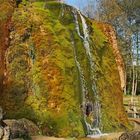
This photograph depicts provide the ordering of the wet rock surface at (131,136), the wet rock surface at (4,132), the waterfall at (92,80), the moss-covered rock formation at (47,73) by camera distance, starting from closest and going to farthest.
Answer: the wet rock surface at (4,132), the wet rock surface at (131,136), the moss-covered rock formation at (47,73), the waterfall at (92,80)

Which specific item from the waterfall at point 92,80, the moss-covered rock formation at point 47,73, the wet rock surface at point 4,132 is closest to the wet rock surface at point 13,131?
the wet rock surface at point 4,132

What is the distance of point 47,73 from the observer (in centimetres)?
1670

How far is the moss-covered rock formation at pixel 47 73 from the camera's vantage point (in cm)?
1623

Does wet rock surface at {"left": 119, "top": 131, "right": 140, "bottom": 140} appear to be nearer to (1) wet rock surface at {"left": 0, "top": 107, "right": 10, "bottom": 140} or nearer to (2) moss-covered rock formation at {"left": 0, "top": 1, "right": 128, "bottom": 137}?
(1) wet rock surface at {"left": 0, "top": 107, "right": 10, "bottom": 140}

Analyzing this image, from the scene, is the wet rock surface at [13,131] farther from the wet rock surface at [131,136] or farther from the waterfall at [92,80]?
the waterfall at [92,80]

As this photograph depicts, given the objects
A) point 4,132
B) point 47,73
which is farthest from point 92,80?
point 4,132

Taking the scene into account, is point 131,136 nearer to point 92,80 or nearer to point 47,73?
point 47,73

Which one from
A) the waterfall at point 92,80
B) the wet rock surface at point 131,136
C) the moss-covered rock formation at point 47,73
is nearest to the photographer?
the wet rock surface at point 131,136

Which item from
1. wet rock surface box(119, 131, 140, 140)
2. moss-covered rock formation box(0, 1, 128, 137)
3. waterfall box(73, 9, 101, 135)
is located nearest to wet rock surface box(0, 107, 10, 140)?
wet rock surface box(119, 131, 140, 140)

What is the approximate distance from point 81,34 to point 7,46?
10.9 feet

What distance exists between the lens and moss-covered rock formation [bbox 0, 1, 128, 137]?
53.3 feet

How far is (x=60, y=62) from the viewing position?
1705cm

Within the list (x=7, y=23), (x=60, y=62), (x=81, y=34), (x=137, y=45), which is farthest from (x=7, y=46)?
(x=137, y=45)

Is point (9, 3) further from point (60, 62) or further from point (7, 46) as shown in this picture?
point (60, 62)
